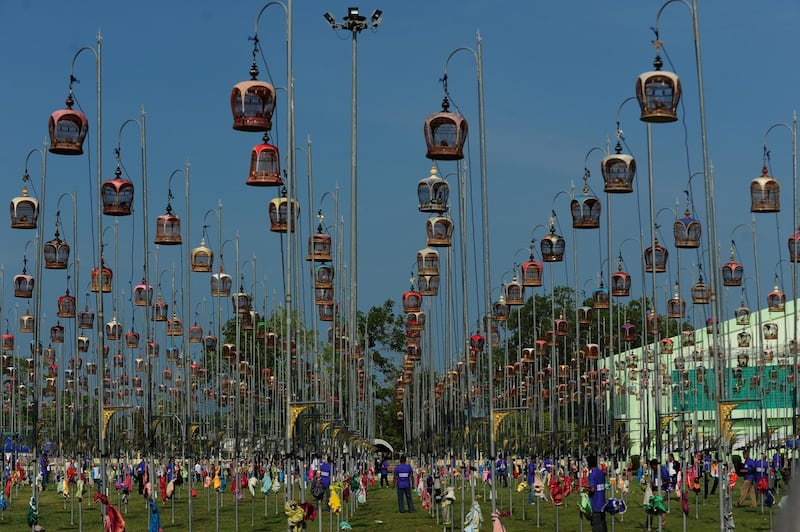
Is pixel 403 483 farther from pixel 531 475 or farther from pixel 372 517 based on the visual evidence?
pixel 531 475

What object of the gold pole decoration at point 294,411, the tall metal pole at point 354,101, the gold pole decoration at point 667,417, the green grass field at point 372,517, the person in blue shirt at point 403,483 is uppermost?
the tall metal pole at point 354,101

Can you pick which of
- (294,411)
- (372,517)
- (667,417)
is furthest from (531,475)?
(294,411)

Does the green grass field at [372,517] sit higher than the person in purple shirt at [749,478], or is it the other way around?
the person in purple shirt at [749,478]

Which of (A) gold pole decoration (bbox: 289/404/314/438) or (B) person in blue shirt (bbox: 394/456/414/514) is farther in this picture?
(B) person in blue shirt (bbox: 394/456/414/514)

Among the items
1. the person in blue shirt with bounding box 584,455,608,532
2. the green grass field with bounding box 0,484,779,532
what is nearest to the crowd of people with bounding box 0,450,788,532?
the person in blue shirt with bounding box 584,455,608,532

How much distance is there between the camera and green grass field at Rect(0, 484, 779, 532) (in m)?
38.2

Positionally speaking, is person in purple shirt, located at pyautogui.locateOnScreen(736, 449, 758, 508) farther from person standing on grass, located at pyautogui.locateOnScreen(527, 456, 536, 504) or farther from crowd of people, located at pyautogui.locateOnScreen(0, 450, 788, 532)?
person standing on grass, located at pyautogui.locateOnScreen(527, 456, 536, 504)

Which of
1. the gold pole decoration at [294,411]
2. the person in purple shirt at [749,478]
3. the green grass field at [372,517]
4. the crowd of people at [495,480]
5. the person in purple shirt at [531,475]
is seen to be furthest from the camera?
the person in purple shirt at [531,475]

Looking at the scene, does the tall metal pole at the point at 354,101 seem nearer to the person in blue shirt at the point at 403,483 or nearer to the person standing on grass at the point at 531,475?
the person in blue shirt at the point at 403,483

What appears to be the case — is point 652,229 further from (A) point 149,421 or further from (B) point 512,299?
(B) point 512,299

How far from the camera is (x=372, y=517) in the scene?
44656 millimetres

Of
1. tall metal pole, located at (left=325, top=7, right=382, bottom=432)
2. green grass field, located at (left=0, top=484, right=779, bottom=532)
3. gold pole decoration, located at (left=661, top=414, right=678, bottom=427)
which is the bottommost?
green grass field, located at (left=0, top=484, right=779, bottom=532)

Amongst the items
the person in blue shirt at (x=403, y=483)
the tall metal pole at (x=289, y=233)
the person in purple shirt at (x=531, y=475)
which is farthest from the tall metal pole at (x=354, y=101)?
the person in purple shirt at (x=531, y=475)

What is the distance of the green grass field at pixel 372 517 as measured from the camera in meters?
38.2
